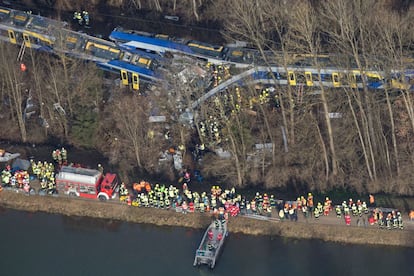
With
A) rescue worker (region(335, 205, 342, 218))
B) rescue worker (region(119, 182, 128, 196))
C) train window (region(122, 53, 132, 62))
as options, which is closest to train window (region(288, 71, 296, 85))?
rescue worker (region(335, 205, 342, 218))

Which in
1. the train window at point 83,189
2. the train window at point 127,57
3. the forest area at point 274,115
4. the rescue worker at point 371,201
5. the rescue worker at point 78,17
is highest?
the rescue worker at point 78,17

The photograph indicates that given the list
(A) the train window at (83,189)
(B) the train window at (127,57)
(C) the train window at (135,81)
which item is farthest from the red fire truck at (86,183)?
(B) the train window at (127,57)

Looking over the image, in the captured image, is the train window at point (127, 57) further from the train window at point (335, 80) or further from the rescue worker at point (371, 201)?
the rescue worker at point (371, 201)

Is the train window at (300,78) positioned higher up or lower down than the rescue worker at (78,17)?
lower down

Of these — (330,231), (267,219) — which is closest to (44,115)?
(267,219)

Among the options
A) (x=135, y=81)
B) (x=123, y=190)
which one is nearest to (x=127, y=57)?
(x=135, y=81)

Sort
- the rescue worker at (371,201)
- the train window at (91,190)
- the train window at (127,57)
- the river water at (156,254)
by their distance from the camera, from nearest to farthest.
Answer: the river water at (156,254)
the rescue worker at (371,201)
the train window at (91,190)
the train window at (127,57)

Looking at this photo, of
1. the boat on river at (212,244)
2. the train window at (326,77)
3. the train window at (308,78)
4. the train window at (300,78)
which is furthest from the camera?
the train window at (326,77)
